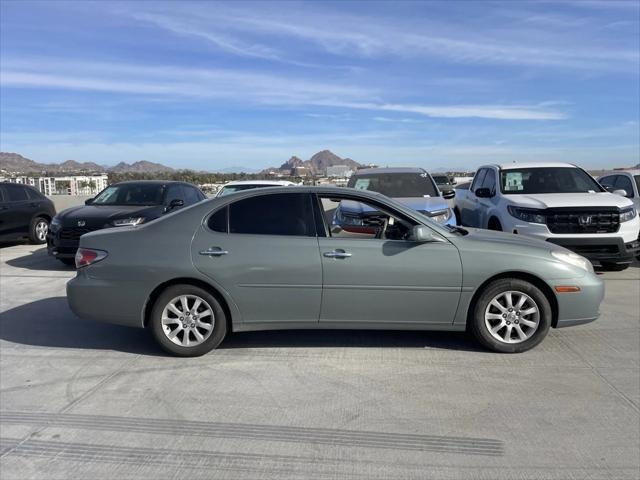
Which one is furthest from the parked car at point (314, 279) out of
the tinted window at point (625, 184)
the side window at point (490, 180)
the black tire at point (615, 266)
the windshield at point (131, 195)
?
the tinted window at point (625, 184)

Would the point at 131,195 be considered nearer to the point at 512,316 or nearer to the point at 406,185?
the point at 406,185

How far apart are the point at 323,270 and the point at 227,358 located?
4.03 feet

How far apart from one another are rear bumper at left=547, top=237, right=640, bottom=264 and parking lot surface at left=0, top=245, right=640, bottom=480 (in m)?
2.09

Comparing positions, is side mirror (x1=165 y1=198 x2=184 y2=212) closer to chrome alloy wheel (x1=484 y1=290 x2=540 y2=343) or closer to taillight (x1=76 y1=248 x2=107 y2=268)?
taillight (x1=76 y1=248 x2=107 y2=268)

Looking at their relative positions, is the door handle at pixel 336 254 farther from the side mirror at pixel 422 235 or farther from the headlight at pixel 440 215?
the headlight at pixel 440 215

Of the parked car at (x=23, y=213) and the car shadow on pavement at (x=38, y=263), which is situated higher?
the parked car at (x=23, y=213)

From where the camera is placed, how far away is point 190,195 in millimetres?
11953

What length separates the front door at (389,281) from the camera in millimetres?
4961

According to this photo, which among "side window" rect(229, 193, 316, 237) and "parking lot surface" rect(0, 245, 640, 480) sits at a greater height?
"side window" rect(229, 193, 316, 237)

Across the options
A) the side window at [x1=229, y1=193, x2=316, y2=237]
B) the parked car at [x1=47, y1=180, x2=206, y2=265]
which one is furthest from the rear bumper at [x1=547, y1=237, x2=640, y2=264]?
the parked car at [x1=47, y1=180, x2=206, y2=265]

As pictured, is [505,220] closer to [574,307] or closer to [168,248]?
[574,307]

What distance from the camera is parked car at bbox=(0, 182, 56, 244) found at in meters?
12.1

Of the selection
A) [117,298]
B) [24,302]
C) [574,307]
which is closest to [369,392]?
[574,307]

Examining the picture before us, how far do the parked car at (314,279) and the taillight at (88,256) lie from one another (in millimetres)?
13
